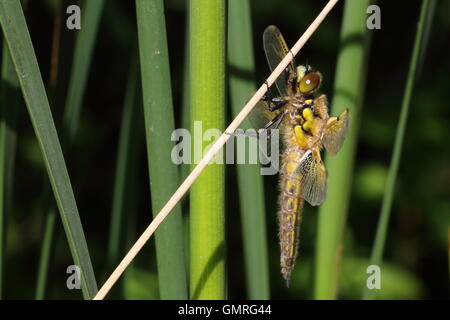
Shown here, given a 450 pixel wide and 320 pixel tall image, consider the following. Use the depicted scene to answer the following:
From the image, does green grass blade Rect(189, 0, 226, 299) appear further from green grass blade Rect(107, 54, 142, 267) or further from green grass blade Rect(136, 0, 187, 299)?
green grass blade Rect(107, 54, 142, 267)

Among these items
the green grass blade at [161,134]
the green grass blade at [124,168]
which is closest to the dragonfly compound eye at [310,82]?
the green grass blade at [124,168]

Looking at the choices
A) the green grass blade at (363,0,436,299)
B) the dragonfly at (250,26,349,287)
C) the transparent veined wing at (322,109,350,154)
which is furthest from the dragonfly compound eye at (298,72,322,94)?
the green grass blade at (363,0,436,299)

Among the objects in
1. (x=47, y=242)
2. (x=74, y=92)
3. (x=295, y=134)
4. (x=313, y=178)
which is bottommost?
(x=47, y=242)

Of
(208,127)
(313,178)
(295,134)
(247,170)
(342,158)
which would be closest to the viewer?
(208,127)

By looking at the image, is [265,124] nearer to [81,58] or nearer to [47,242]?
[81,58]

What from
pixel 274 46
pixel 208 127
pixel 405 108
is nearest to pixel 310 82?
pixel 274 46

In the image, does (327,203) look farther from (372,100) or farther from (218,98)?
(372,100)
